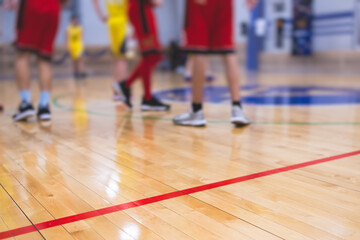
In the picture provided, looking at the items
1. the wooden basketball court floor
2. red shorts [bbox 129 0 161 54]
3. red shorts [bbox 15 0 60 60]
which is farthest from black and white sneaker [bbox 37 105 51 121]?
red shorts [bbox 129 0 161 54]

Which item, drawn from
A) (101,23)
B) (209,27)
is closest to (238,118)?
(209,27)

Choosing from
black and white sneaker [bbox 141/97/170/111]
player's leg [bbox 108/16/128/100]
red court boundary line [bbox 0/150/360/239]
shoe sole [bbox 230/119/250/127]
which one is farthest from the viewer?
player's leg [bbox 108/16/128/100]

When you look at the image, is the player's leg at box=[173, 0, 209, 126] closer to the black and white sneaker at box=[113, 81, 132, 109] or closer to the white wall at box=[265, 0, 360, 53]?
the black and white sneaker at box=[113, 81, 132, 109]

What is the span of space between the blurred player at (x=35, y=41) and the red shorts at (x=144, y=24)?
571mm

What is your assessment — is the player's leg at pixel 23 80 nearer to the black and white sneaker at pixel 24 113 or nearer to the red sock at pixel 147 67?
the black and white sneaker at pixel 24 113

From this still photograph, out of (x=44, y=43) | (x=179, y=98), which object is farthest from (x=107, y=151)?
(x=179, y=98)

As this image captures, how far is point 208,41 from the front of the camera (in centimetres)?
252

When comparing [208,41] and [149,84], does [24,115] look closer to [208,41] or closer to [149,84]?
[149,84]

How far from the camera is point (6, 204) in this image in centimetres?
124

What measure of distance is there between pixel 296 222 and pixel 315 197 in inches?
8.2

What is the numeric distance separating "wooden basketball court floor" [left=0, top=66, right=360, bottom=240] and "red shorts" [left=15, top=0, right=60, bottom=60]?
0.58 meters

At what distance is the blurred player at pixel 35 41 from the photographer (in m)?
2.73

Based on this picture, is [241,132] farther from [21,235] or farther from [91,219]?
[21,235]

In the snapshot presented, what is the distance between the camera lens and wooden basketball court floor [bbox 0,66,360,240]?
1.06 meters
